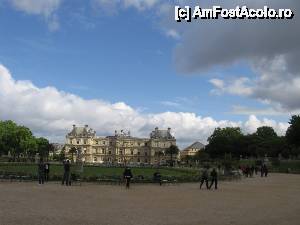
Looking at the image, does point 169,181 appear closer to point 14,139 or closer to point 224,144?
point 14,139

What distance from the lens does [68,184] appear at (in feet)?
120

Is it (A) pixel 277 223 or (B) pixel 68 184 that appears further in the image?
(B) pixel 68 184

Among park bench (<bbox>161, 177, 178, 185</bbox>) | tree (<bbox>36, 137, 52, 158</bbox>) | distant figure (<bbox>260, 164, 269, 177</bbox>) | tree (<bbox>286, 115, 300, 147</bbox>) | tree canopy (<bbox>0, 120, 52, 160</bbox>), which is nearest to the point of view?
park bench (<bbox>161, 177, 178, 185</bbox>)

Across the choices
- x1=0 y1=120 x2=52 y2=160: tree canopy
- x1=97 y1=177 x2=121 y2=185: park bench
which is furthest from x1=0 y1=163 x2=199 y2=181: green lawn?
x1=0 y1=120 x2=52 y2=160: tree canopy

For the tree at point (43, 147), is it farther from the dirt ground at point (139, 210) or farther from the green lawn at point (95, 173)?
the dirt ground at point (139, 210)

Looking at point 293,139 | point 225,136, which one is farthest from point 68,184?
point 225,136

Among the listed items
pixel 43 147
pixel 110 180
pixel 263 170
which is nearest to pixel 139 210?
pixel 110 180

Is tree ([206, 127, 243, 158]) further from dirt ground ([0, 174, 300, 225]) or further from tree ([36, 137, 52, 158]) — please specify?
dirt ground ([0, 174, 300, 225])

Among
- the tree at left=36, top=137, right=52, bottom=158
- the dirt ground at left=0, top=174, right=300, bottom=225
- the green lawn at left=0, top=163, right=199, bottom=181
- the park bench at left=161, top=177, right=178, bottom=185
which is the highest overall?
the tree at left=36, top=137, right=52, bottom=158

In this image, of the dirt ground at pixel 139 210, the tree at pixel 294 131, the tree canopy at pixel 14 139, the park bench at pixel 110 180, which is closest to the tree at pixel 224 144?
the tree at pixel 294 131

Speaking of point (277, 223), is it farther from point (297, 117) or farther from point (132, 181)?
point (297, 117)

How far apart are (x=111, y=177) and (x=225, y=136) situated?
13949 cm

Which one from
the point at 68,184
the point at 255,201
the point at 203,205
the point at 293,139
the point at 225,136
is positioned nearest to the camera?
the point at 203,205

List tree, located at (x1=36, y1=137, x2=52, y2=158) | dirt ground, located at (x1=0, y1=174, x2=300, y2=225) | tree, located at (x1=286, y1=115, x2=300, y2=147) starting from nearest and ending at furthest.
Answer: dirt ground, located at (x1=0, y1=174, x2=300, y2=225)
tree, located at (x1=286, y1=115, x2=300, y2=147)
tree, located at (x1=36, y1=137, x2=52, y2=158)
